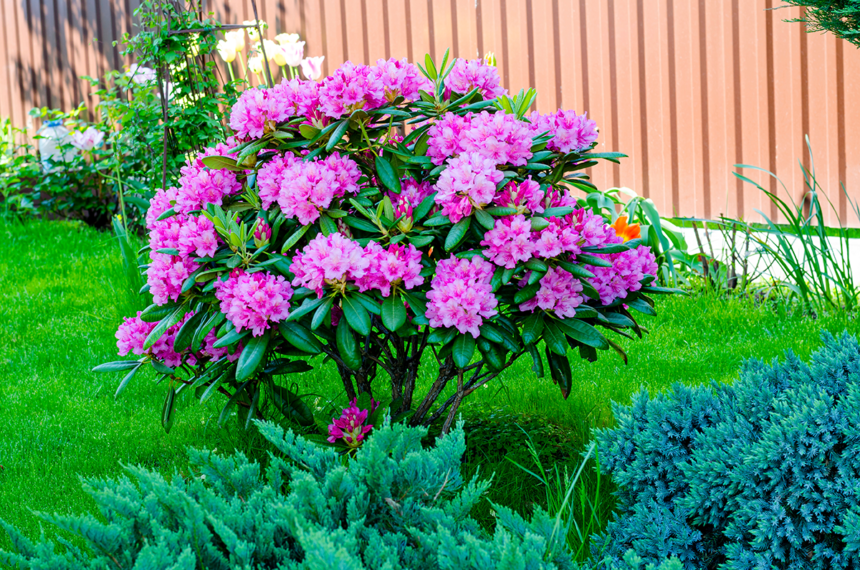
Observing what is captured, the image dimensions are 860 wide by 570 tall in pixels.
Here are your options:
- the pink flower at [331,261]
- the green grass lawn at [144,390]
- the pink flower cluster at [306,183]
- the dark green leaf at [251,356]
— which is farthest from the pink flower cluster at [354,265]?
the green grass lawn at [144,390]

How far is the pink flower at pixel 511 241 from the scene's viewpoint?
1.89 meters

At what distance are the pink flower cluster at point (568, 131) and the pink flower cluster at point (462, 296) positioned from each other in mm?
461

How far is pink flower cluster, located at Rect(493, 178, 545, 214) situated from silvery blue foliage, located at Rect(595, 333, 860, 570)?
56cm

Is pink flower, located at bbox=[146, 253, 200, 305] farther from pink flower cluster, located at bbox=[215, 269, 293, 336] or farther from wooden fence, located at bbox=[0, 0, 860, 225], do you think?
wooden fence, located at bbox=[0, 0, 860, 225]

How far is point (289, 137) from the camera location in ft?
6.89

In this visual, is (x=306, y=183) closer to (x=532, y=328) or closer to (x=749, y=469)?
(x=532, y=328)

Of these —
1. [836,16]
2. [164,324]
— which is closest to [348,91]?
[164,324]

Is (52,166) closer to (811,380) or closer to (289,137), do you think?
(289,137)

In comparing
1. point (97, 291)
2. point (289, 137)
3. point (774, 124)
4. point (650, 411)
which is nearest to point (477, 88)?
point (289, 137)

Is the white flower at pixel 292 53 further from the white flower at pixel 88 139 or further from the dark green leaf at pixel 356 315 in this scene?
the white flower at pixel 88 139

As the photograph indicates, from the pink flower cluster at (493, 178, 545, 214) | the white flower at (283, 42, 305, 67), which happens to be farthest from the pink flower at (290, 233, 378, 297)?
the white flower at (283, 42, 305, 67)

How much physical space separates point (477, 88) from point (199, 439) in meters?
1.52

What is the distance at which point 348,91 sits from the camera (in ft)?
6.71

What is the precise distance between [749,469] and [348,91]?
1.31 m
